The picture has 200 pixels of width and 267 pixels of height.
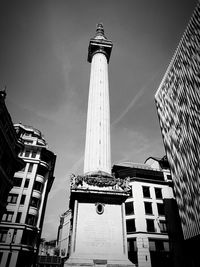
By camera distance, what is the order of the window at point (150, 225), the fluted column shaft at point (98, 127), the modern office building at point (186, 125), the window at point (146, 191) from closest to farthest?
the fluted column shaft at point (98, 127) < the modern office building at point (186, 125) < the window at point (150, 225) < the window at point (146, 191)

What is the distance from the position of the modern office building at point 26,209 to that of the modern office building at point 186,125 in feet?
90.4

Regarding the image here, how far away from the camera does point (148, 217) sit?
114 feet

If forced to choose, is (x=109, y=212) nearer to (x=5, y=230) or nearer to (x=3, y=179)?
(x=3, y=179)

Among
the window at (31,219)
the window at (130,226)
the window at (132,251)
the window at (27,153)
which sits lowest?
the window at (132,251)

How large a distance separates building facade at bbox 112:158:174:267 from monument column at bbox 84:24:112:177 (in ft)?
71.5

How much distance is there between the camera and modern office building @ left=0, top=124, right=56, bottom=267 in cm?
3186

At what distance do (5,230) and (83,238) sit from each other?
1097 inches

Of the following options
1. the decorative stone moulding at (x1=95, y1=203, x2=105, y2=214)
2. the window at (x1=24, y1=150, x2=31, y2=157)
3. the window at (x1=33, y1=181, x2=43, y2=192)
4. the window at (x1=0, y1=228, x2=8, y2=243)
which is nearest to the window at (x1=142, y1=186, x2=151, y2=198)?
the window at (x1=33, y1=181, x2=43, y2=192)

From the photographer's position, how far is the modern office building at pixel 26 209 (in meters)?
31.9

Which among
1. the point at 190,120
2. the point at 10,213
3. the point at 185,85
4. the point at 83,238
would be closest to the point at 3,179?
the point at 10,213

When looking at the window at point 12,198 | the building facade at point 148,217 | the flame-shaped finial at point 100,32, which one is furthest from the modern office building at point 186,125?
the window at point 12,198

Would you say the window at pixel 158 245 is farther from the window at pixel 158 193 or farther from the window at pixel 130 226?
the window at pixel 158 193

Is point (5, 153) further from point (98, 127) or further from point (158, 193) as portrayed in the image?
point (158, 193)

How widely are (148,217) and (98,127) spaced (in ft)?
78.7
